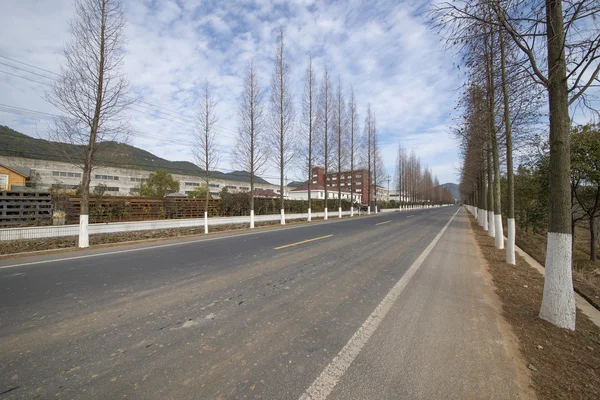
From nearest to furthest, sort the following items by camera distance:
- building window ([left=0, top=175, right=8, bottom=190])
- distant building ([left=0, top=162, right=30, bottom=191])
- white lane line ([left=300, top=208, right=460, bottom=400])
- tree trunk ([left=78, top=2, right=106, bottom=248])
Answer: white lane line ([left=300, top=208, right=460, bottom=400]) < tree trunk ([left=78, top=2, right=106, bottom=248]) < building window ([left=0, top=175, right=8, bottom=190]) < distant building ([left=0, top=162, right=30, bottom=191])

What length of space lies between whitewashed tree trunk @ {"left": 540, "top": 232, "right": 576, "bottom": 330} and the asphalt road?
2.30 feet

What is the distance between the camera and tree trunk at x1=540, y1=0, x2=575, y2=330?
3377 mm

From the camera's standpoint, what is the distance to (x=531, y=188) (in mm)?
13414

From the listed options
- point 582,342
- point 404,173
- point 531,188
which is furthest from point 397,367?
point 404,173

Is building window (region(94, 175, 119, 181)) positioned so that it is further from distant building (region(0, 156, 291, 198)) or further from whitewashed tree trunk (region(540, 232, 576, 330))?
whitewashed tree trunk (region(540, 232, 576, 330))

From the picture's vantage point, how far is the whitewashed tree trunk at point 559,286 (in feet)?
10.8

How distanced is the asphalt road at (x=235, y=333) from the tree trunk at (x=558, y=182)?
0.79 meters

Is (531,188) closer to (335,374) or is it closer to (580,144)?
(580,144)

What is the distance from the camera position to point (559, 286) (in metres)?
3.38

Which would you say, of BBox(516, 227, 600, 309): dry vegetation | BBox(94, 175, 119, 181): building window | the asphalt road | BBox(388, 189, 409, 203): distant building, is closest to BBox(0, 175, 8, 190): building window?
BBox(94, 175, 119, 181): building window

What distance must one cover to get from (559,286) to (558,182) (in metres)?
1.43

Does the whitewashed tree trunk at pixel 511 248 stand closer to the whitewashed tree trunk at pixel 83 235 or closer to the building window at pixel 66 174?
the whitewashed tree trunk at pixel 83 235

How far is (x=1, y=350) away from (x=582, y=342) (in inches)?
256

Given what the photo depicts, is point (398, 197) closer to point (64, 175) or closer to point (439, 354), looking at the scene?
point (64, 175)
